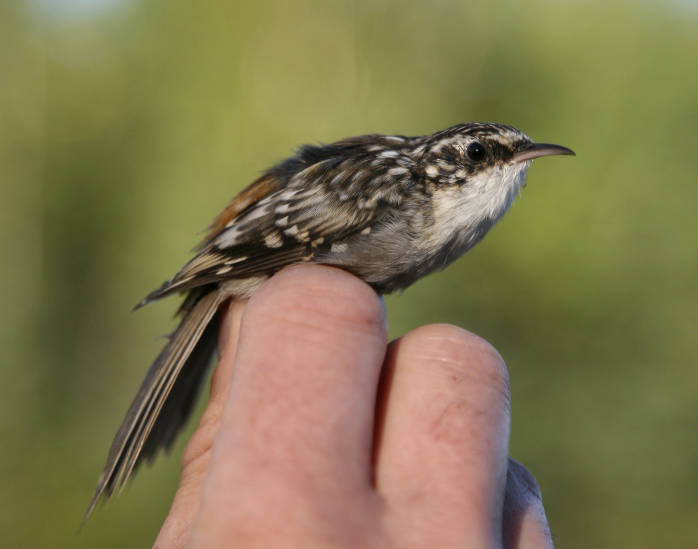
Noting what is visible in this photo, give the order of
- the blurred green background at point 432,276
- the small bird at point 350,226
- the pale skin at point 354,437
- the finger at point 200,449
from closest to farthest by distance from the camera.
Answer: the pale skin at point 354,437 → the finger at point 200,449 → the small bird at point 350,226 → the blurred green background at point 432,276

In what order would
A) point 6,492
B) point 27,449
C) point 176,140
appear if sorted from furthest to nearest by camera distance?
point 176,140, point 27,449, point 6,492

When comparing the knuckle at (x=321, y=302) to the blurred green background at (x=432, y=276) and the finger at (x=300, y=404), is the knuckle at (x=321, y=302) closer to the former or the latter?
the finger at (x=300, y=404)

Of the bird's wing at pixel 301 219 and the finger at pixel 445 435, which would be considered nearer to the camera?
the finger at pixel 445 435

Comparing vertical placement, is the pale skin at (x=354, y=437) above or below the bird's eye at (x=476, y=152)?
below

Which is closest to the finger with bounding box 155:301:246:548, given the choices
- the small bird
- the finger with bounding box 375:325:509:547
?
the small bird

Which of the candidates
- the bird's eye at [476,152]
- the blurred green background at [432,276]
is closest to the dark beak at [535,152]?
the bird's eye at [476,152]

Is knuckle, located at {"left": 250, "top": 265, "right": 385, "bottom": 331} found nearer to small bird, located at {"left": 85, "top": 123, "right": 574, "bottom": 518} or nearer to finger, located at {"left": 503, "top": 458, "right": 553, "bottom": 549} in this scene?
small bird, located at {"left": 85, "top": 123, "right": 574, "bottom": 518}

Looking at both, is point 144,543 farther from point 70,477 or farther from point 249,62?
point 249,62

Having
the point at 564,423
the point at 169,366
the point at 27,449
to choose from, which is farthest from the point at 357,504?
the point at 27,449
